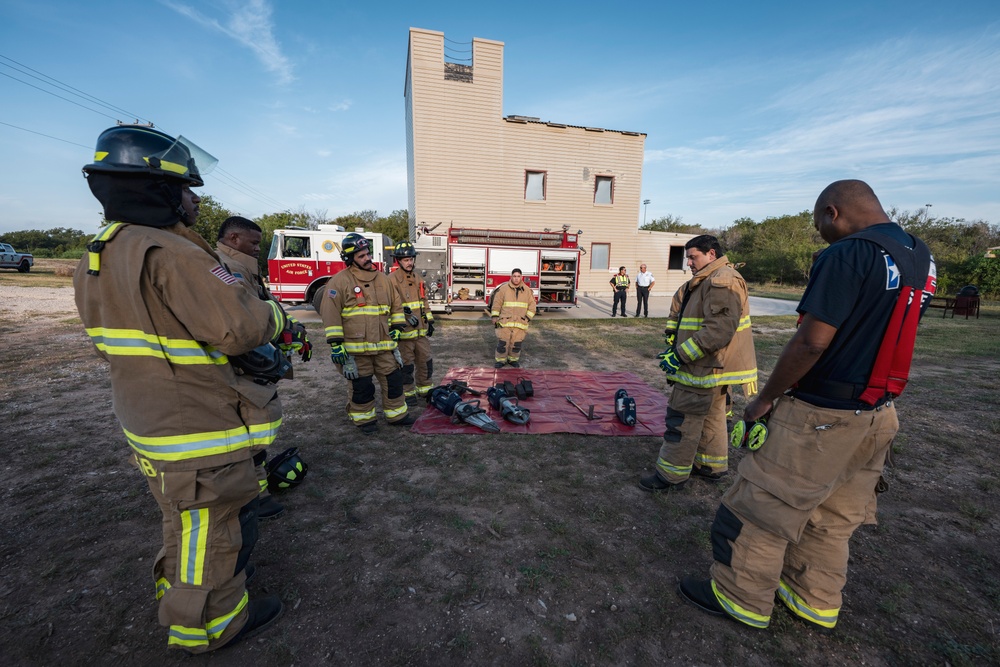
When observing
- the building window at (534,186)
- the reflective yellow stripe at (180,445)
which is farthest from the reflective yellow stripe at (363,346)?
the building window at (534,186)

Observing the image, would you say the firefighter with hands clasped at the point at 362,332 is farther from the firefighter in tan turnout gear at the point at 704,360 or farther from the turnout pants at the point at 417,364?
the firefighter in tan turnout gear at the point at 704,360

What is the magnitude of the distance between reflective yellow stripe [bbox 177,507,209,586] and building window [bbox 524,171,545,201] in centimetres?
1928

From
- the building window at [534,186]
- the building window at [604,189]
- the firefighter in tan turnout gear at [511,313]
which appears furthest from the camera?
the building window at [604,189]

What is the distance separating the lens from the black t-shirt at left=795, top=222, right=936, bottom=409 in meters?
1.87

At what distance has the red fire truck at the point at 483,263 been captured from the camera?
44.7 ft

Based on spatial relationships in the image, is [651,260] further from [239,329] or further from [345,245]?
[239,329]

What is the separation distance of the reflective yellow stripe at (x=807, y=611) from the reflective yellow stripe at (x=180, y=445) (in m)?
3.19

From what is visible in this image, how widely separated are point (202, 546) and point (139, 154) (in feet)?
5.96

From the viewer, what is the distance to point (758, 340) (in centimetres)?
1126

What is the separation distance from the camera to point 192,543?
1.94 m

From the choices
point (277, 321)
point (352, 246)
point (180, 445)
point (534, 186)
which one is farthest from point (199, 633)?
point (534, 186)

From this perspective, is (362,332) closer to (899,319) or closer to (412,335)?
(412,335)

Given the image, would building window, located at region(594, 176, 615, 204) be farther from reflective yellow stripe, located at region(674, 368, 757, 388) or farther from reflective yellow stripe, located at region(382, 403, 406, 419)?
reflective yellow stripe, located at region(674, 368, 757, 388)

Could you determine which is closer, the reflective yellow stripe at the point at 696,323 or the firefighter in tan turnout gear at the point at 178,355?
the firefighter in tan turnout gear at the point at 178,355
